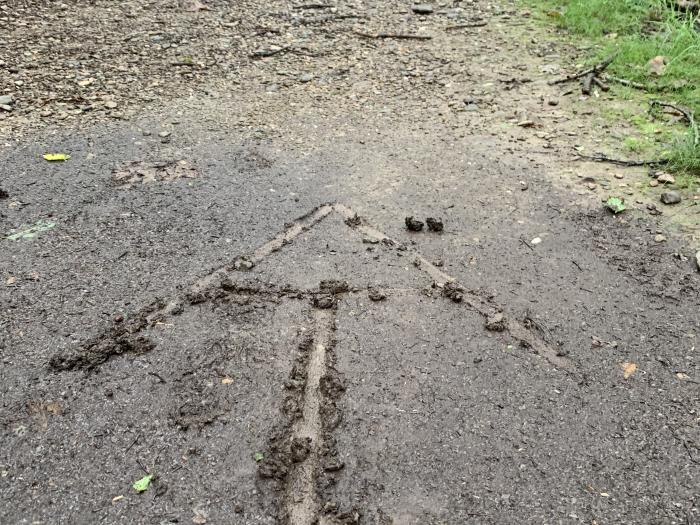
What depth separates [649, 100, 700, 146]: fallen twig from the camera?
10.8 feet

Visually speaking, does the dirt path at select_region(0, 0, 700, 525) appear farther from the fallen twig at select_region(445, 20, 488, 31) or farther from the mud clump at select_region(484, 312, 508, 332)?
the fallen twig at select_region(445, 20, 488, 31)

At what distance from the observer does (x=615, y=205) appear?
3.02m

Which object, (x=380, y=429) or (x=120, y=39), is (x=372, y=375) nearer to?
(x=380, y=429)

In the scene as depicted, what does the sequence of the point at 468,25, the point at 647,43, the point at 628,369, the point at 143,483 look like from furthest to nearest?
the point at 468,25 → the point at 647,43 → the point at 628,369 → the point at 143,483

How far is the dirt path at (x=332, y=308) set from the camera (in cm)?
182

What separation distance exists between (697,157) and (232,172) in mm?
2699

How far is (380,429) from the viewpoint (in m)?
1.97

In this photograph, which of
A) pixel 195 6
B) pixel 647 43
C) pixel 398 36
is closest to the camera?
pixel 647 43

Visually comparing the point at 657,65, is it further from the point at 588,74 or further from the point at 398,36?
the point at 398,36

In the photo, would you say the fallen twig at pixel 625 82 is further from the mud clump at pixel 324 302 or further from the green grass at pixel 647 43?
the mud clump at pixel 324 302

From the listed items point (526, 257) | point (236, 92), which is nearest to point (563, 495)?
point (526, 257)

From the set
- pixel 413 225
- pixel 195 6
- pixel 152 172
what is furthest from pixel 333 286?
pixel 195 6

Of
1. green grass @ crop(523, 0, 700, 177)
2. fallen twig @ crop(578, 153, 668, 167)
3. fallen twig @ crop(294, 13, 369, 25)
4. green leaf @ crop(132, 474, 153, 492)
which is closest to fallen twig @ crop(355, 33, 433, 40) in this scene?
fallen twig @ crop(294, 13, 369, 25)

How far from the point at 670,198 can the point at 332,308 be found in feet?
6.46
